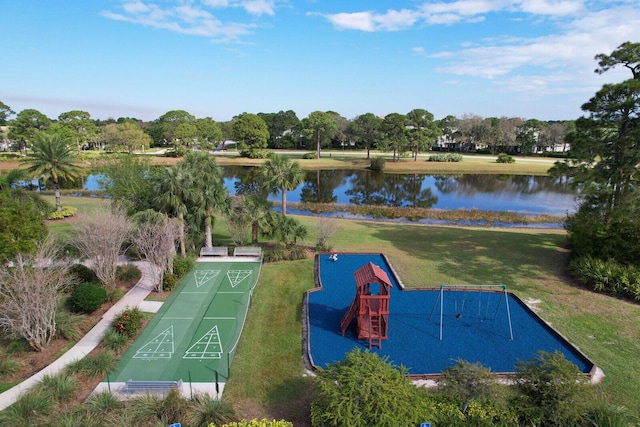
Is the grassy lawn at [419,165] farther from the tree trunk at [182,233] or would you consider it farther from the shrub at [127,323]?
the shrub at [127,323]

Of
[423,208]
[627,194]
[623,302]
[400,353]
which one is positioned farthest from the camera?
[423,208]

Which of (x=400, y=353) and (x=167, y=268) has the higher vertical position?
(x=167, y=268)

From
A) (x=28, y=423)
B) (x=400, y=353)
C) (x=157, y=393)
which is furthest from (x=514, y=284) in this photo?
(x=28, y=423)

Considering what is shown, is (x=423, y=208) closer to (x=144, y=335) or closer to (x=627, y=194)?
(x=627, y=194)

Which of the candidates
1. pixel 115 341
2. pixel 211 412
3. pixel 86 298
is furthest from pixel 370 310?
pixel 86 298

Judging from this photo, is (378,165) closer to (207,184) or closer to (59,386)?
(207,184)

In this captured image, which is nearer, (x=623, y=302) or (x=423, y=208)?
(x=623, y=302)

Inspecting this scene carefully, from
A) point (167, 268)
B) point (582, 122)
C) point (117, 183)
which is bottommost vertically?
point (167, 268)

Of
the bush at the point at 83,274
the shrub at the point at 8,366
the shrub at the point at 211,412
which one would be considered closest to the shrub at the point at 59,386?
the shrub at the point at 8,366
